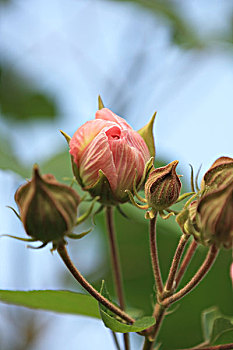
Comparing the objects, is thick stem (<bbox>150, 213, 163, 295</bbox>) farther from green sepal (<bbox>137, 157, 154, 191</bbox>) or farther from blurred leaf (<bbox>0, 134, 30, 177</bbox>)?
blurred leaf (<bbox>0, 134, 30, 177</bbox>)

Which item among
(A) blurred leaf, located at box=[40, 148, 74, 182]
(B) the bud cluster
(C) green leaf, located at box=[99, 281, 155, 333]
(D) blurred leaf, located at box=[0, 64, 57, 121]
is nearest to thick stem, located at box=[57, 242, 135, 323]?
(C) green leaf, located at box=[99, 281, 155, 333]

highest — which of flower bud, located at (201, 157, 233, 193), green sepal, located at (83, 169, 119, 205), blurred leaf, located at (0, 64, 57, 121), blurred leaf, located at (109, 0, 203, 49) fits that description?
blurred leaf, located at (109, 0, 203, 49)

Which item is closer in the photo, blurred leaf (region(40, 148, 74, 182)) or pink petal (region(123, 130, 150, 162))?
pink petal (region(123, 130, 150, 162))

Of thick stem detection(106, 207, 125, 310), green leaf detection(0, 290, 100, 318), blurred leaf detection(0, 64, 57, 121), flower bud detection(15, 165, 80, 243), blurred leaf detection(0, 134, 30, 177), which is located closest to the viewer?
flower bud detection(15, 165, 80, 243)

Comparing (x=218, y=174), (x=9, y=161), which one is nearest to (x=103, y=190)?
(x=218, y=174)

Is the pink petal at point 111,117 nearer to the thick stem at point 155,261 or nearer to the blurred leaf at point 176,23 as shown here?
the thick stem at point 155,261

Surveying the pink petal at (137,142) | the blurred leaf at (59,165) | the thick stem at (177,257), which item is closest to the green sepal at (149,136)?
the pink petal at (137,142)

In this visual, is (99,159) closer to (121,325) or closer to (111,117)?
(111,117)
